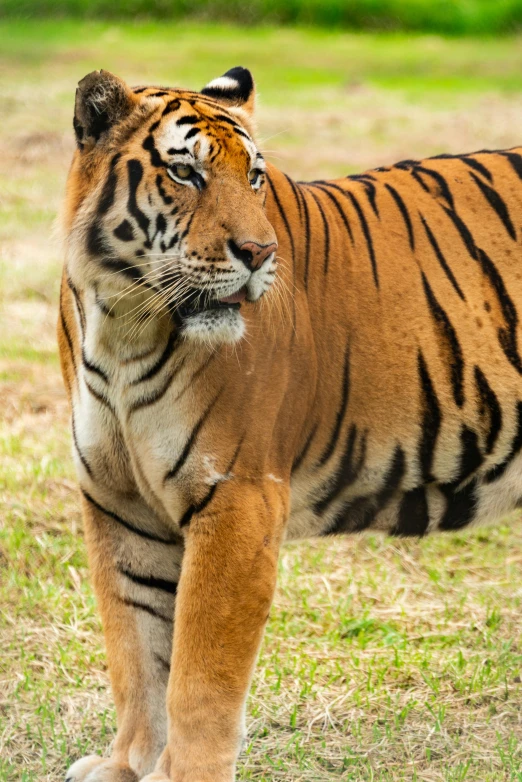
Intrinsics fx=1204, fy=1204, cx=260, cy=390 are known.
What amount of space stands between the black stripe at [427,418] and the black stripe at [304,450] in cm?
25

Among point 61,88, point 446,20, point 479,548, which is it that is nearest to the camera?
point 479,548

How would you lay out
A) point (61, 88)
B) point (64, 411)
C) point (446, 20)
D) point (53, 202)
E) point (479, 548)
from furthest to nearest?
point (446, 20), point (61, 88), point (53, 202), point (64, 411), point (479, 548)

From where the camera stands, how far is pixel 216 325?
86.5 inches

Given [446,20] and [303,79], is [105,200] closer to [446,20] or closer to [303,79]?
[303,79]

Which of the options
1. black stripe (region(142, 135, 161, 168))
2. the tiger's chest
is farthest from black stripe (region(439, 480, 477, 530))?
black stripe (region(142, 135, 161, 168))

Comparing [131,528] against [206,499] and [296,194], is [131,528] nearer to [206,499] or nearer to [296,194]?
[206,499]

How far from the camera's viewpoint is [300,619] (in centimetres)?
330

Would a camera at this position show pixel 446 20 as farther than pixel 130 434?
Yes

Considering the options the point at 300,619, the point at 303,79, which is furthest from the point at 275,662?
the point at 303,79

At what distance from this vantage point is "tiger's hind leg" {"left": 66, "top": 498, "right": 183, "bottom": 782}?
2500mm

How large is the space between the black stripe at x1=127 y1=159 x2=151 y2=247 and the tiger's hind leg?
0.63 m

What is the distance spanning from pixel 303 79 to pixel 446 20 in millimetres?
4413

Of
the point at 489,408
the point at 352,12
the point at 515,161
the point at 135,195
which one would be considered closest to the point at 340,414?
the point at 489,408

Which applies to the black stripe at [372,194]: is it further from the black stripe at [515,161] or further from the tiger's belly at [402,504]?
the tiger's belly at [402,504]
